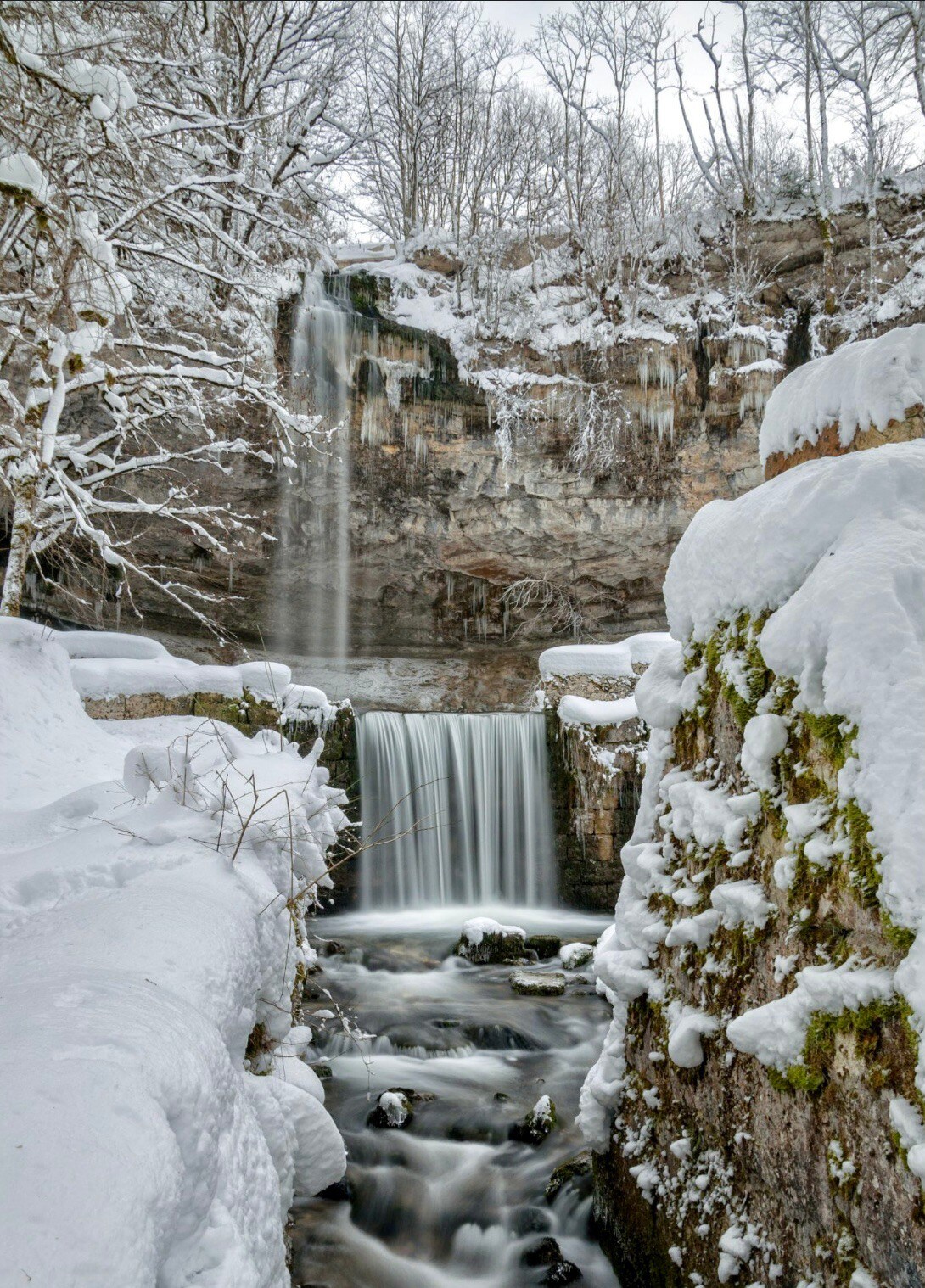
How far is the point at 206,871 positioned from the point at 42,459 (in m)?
4.57

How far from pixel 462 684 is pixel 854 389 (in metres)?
14.5

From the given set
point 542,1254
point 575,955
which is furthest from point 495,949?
point 542,1254

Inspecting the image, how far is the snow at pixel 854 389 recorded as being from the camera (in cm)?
242

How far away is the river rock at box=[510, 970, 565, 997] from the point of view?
656 cm

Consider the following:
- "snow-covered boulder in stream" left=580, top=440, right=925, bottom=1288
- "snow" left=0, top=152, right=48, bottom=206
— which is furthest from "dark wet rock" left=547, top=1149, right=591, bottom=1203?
"snow" left=0, top=152, right=48, bottom=206

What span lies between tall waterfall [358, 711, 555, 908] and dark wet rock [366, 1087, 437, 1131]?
19.0 feet

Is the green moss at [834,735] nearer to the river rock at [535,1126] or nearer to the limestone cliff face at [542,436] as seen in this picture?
the river rock at [535,1126]

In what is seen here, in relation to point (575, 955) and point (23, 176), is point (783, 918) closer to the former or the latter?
point (23, 176)

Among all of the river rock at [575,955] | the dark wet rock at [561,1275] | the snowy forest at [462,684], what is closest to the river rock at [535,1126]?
the snowy forest at [462,684]

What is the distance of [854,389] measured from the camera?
8.45ft

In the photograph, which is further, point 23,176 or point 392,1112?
point 392,1112

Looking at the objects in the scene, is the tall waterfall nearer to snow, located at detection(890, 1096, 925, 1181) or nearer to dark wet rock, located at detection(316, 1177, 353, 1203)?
dark wet rock, located at detection(316, 1177, 353, 1203)

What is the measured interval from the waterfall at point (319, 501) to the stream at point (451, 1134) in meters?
8.42

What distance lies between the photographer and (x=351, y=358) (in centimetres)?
1362
